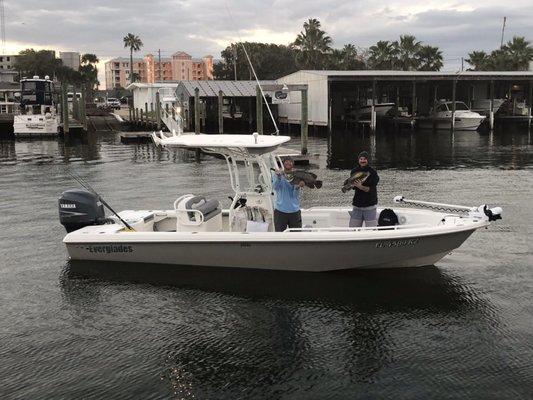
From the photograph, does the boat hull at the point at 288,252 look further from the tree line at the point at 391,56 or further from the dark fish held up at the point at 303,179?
the tree line at the point at 391,56

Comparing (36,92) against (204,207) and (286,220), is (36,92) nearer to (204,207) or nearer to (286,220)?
(204,207)

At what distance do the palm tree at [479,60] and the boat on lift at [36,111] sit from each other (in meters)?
51.5

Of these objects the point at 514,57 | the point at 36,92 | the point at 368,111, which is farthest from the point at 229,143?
the point at 514,57

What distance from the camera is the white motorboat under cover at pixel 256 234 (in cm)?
896

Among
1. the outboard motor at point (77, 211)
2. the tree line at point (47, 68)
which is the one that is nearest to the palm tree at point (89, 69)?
the tree line at point (47, 68)

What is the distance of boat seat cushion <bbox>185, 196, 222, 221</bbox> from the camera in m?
9.77

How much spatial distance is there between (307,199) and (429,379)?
10933 mm

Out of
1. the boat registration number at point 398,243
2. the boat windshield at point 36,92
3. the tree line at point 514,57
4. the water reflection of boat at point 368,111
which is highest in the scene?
the tree line at point 514,57

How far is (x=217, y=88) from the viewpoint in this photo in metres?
53.0

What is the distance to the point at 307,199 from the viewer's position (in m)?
16.9

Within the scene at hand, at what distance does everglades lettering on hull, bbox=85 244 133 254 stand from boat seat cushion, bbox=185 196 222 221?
123 cm

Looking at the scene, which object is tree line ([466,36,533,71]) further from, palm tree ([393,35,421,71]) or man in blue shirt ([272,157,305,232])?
man in blue shirt ([272,157,305,232])

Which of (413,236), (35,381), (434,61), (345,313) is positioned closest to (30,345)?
(35,381)

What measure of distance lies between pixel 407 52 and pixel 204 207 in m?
68.4
